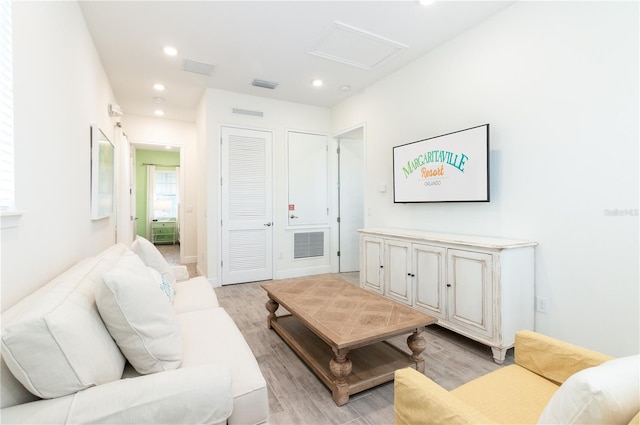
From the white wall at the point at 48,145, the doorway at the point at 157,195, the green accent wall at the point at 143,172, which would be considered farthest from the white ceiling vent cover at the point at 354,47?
the green accent wall at the point at 143,172

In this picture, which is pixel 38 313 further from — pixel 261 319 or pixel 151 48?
pixel 151 48

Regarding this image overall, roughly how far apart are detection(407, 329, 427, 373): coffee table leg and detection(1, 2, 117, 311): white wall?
217 cm

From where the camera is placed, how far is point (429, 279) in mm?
2850

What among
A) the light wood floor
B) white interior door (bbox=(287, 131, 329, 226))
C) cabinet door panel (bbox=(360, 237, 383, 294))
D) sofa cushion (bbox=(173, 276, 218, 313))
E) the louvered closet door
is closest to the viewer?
the light wood floor

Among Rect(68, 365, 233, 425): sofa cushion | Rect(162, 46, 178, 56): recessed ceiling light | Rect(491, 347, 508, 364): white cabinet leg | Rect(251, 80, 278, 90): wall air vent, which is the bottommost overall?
Rect(491, 347, 508, 364): white cabinet leg

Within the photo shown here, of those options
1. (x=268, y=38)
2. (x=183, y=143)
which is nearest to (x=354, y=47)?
(x=268, y=38)

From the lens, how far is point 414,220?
3617 mm

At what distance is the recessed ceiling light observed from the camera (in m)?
3.25

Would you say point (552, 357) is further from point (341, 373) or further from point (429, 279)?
point (429, 279)

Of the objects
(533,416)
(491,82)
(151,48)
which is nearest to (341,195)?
(491,82)

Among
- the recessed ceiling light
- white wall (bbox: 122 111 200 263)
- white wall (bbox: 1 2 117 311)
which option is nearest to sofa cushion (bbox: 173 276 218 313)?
white wall (bbox: 1 2 117 311)

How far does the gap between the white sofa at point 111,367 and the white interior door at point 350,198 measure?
4.06 metres

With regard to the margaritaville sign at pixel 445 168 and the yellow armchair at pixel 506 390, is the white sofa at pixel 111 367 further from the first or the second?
the margaritaville sign at pixel 445 168

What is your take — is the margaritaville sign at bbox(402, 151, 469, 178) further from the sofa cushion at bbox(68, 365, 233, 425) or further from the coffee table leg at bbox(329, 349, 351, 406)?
the sofa cushion at bbox(68, 365, 233, 425)
